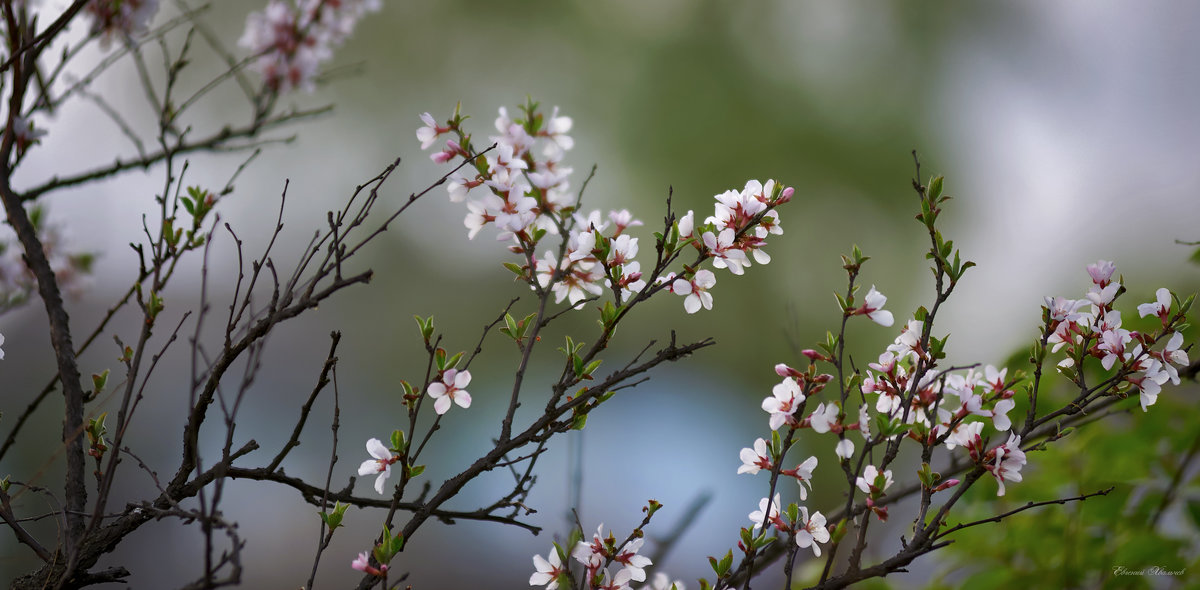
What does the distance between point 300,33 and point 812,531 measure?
5.24ft

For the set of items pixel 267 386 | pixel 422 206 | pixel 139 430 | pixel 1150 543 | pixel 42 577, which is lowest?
pixel 42 577

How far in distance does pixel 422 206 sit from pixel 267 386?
1.99 metres

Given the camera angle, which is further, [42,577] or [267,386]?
[267,386]

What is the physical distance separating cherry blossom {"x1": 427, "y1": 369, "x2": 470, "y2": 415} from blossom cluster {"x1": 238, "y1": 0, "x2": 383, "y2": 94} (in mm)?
1249

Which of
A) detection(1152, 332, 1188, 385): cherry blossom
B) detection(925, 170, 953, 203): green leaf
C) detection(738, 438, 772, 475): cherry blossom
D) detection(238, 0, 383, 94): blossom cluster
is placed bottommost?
detection(738, 438, 772, 475): cherry blossom

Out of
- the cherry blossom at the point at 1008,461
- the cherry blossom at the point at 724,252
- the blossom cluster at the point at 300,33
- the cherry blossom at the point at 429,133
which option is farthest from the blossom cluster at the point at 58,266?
the cherry blossom at the point at 1008,461

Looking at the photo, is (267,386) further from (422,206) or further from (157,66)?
(157,66)

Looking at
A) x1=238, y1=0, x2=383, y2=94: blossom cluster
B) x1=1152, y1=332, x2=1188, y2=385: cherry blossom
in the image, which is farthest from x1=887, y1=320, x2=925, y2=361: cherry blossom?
x1=238, y1=0, x2=383, y2=94: blossom cluster

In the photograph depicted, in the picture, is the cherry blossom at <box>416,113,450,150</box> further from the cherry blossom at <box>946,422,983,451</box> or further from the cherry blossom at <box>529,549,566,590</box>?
the cherry blossom at <box>946,422,983,451</box>

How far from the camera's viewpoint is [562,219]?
2.43 feet

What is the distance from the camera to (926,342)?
76 centimetres

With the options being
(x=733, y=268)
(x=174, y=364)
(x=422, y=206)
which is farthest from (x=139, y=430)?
(x=733, y=268)

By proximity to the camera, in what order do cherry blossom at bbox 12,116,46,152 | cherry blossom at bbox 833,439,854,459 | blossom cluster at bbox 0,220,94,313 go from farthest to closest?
blossom cluster at bbox 0,220,94,313 → cherry blossom at bbox 12,116,46,152 → cherry blossom at bbox 833,439,854,459

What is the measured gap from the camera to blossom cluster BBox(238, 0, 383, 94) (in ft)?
5.65
